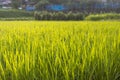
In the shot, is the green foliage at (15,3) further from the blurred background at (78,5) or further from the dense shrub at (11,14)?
the dense shrub at (11,14)

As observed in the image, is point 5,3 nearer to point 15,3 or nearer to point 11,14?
point 15,3

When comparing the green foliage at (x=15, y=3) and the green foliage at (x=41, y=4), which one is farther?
the green foliage at (x=15, y=3)

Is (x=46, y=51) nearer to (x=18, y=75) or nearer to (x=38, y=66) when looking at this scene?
(x=38, y=66)

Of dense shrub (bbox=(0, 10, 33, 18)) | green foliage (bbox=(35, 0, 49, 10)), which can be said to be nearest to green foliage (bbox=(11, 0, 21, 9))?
green foliage (bbox=(35, 0, 49, 10))

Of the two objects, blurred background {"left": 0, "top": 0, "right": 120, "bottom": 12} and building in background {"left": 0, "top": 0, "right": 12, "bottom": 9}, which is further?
building in background {"left": 0, "top": 0, "right": 12, "bottom": 9}

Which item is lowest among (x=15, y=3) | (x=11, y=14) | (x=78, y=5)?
(x=11, y=14)

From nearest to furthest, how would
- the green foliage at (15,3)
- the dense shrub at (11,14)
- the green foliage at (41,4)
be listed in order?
the dense shrub at (11,14) → the green foliage at (41,4) → the green foliage at (15,3)

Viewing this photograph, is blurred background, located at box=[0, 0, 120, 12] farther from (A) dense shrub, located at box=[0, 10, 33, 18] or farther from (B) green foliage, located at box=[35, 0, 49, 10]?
(A) dense shrub, located at box=[0, 10, 33, 18]

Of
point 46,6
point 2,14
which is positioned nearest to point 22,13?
point 2,14

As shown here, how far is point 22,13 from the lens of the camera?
25609mm

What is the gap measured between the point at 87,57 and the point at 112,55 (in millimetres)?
187

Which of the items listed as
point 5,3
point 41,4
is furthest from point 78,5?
point 5,3

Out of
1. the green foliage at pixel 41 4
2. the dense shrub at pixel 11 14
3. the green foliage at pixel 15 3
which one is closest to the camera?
the dense shrub at pixel 11 14

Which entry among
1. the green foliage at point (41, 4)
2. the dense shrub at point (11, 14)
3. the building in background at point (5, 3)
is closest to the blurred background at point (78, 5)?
the green foliage at point (41, 4)
